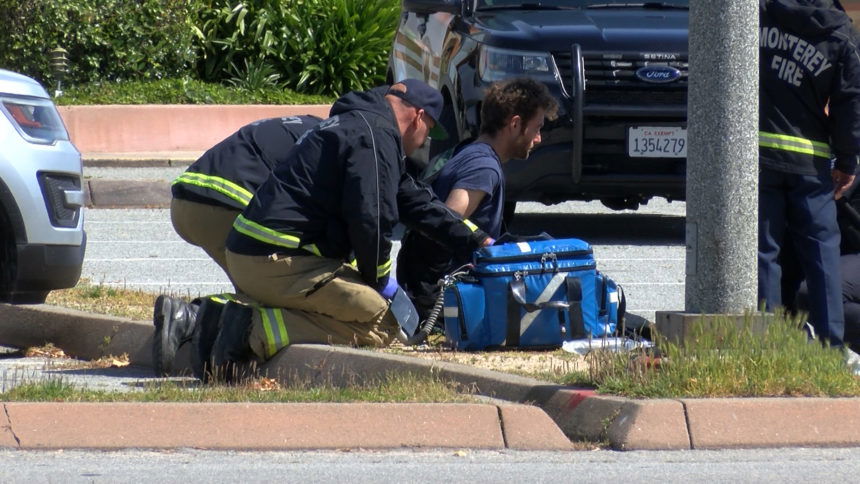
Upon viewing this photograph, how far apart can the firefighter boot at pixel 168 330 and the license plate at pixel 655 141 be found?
12.7ft

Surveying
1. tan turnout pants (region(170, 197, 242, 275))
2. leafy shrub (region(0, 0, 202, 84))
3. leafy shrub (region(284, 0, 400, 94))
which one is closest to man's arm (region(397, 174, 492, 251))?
tan turnout pants (region(170, 197, 242, 275))

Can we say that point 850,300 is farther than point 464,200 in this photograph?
No

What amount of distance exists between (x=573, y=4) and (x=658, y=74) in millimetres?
1062

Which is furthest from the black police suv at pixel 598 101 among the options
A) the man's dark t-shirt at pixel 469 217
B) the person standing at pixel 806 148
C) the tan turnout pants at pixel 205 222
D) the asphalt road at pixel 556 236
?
the person standing at pixel 806 148

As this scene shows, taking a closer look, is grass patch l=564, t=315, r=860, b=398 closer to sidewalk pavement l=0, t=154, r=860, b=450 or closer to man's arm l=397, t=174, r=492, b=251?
sidewalk pavement l=0, t=154, r=860, b=450

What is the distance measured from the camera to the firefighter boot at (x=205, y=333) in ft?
20.8

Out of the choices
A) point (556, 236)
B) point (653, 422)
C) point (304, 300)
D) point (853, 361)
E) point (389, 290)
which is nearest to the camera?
point (653, 422)

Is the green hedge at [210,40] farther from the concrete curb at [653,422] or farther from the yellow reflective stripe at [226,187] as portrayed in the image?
the concrete curb at [653,422]

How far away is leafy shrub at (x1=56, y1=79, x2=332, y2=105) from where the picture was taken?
56.9ft

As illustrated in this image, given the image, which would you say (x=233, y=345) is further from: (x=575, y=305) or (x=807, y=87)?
(x=807, y=87)

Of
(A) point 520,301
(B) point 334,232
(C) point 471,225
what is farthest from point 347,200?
(A) point 520,301

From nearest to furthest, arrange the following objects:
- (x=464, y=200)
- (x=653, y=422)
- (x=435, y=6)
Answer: (x=653, y=422) < (x=464, y=200) < (x=435, y=6)

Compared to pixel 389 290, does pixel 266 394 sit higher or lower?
lower

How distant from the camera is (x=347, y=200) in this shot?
6.04 metres
